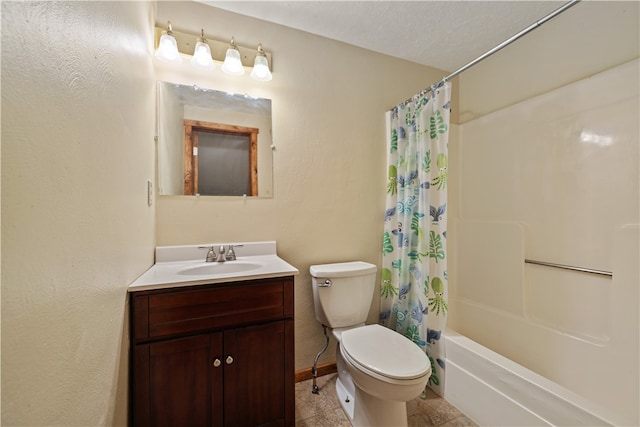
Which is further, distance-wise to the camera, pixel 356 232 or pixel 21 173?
pixel 356 232

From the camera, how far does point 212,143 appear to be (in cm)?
157

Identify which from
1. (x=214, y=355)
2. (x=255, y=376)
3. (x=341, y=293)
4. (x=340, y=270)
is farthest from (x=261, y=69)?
(x=255, y=376)

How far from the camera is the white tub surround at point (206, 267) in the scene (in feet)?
3.57

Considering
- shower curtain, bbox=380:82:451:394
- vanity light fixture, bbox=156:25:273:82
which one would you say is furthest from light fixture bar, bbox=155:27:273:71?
shower curtain, bbox=380:82:451:394

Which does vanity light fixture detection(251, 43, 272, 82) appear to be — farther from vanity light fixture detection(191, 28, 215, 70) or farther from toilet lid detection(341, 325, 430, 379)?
toilet lid detection(341, 325, 430, 379)

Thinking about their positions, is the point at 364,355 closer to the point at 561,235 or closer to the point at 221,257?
the point at 221,257

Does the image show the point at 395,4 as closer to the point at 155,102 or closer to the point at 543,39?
the point at 543,39

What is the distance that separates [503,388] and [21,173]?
1881mm

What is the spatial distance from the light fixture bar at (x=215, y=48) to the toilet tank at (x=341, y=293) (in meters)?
1.39

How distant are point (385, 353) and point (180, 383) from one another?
927 millimetres

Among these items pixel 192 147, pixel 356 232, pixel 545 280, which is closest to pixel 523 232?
pixel 545 280

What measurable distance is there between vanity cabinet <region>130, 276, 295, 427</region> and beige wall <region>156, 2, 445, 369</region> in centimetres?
49

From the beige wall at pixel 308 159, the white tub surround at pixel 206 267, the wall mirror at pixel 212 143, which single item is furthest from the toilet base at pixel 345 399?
the wall mirror at pixel 212 143

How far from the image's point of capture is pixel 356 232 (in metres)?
1.91
